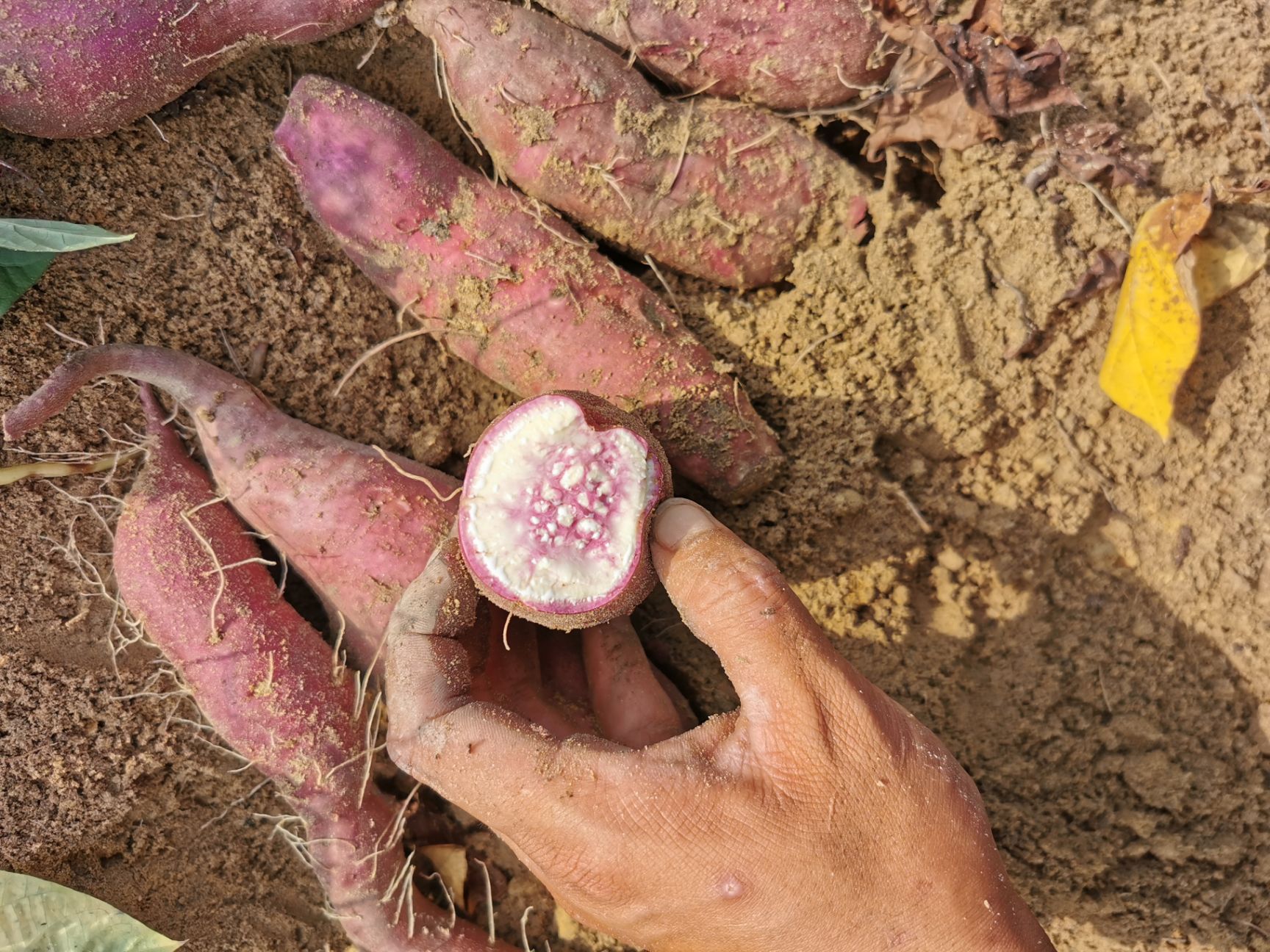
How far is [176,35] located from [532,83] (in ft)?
2.08

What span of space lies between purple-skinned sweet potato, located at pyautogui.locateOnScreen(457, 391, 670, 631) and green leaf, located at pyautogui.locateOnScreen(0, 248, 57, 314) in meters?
0.84

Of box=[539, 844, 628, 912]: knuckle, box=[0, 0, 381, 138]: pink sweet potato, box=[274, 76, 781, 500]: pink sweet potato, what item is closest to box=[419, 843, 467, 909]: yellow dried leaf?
box=[539, 844, 628, 912]: knuckle

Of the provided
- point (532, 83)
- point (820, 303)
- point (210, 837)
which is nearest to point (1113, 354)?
point (820, 303)

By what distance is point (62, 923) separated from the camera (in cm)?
145

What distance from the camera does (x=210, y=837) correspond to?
5.39 ft

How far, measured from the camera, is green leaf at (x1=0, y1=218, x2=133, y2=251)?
1.34m

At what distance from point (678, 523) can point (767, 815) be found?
1.45 ft

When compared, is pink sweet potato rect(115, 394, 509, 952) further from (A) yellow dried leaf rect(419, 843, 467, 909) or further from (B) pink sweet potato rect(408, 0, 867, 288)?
(B) pink sweet potato rect(408, 0, 867, 288)

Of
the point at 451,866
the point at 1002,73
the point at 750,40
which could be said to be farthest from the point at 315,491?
the point at 1002,73

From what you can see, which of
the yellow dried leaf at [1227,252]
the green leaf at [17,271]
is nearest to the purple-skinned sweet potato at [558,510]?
the green leaf at [17,271]

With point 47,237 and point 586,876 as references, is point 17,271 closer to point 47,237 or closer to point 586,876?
point 47,237

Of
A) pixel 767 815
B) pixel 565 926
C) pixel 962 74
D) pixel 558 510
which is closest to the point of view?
pixel 767 815

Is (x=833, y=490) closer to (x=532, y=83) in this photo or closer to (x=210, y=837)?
(x=532, y=83)

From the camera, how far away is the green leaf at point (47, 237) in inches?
52.7
